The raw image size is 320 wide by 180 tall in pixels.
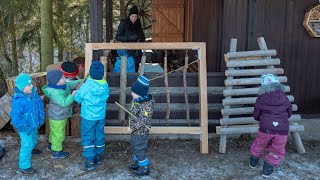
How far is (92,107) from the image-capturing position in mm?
4488

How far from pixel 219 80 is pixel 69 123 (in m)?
2.43

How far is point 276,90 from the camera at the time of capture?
14.0 ft

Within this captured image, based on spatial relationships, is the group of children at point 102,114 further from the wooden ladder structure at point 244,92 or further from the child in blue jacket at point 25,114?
the wooden ladder structure at point 244,92

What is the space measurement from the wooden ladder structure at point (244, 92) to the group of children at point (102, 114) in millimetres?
636

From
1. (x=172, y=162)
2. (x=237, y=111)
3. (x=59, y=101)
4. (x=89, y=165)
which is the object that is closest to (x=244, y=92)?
(x=237, y=111)

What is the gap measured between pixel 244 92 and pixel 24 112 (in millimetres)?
2939

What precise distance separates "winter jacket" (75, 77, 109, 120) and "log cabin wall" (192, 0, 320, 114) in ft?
7.61

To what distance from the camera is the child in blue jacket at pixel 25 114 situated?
4.30 metres

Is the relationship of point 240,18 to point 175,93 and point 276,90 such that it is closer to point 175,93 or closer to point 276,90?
point 175,93

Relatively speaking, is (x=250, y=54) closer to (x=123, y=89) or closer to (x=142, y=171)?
(x=123, y=89)

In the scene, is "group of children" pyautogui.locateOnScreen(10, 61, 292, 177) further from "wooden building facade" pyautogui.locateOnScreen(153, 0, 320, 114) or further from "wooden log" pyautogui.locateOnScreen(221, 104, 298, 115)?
"wooden building facade" pyautogui.locateOnScreen(153, 0, 320, 114)

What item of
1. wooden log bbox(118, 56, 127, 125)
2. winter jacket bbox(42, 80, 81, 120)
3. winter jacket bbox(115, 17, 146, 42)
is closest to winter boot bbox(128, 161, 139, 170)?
wooden log bbox(118, 56, 127, 125)

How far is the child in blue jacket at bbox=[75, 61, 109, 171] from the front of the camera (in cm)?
443

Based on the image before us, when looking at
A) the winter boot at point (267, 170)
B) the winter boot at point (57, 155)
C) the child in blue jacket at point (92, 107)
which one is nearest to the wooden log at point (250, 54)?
the winter boot at point (267, 170)
